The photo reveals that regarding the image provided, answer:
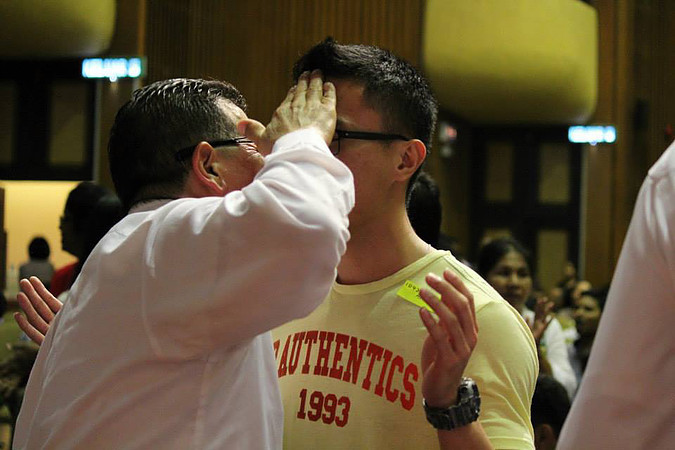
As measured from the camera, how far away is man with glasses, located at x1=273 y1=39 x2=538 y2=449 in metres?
1.98

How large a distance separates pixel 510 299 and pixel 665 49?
1154 centimetres

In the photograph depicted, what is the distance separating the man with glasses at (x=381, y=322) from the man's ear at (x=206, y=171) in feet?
1.03

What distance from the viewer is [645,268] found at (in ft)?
4.22

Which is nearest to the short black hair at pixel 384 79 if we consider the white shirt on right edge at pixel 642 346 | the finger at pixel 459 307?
the finger at pixel 459 307

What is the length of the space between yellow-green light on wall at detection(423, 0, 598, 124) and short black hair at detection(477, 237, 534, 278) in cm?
645

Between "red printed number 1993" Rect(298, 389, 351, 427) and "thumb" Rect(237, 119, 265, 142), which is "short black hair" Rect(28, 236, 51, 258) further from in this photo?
"thumb" Rect(237, 119, 265, 142)

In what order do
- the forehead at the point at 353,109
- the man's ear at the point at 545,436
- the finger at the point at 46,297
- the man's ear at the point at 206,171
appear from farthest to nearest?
the man's ear at the point at 545,436
the finger at the point at 46,297
the forehead at the point at 353,109
the man's ear at the point at 206,171

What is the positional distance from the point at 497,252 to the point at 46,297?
3466 mm

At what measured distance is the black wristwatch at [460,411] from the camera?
5.71ft

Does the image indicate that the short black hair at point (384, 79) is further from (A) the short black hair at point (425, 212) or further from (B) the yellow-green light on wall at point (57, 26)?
(B) the yellow-green light on wall at point (57, 26)

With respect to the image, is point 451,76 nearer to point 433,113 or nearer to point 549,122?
point 549,122

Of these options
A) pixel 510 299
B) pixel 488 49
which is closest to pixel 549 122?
pixel 488 49

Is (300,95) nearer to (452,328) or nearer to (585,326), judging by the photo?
(452,328)

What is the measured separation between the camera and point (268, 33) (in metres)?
12.0
